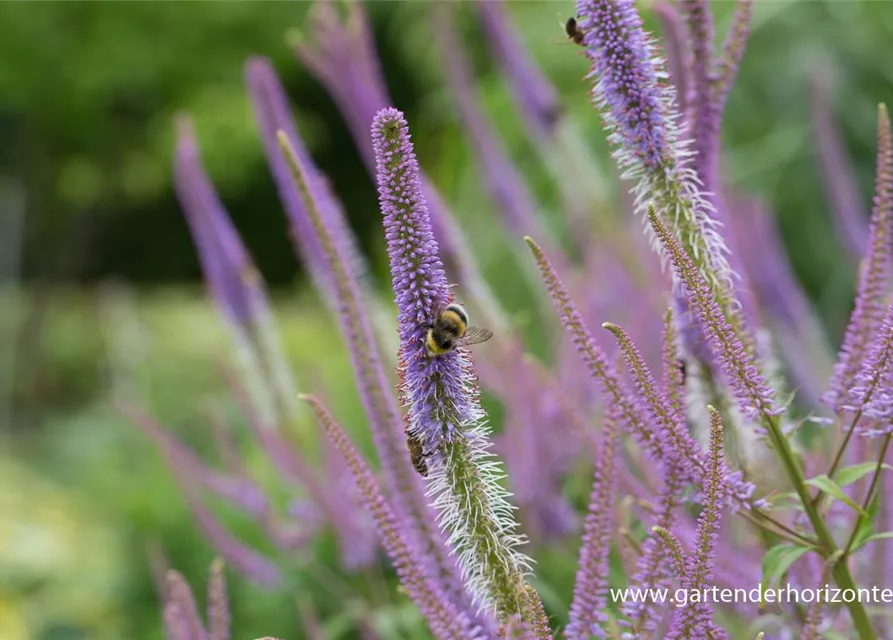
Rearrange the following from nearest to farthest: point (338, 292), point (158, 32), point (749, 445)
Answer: point (338, 292) → point (749, 445) → point (158, 32)

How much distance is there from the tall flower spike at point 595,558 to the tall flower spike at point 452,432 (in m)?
0.06

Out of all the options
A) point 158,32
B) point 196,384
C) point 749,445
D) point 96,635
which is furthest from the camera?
point 158,32

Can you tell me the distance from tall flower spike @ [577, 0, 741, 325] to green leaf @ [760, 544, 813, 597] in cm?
21

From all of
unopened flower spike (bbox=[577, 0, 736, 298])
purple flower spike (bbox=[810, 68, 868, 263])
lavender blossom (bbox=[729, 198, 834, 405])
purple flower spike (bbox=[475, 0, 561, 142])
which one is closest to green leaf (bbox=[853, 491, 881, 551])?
unopened flower spike (bbox=[577, 0, 736, 298])

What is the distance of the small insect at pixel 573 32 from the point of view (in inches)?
36.2

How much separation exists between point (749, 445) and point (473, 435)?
0.46 meters

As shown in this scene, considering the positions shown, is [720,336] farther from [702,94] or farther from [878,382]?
[702,94]

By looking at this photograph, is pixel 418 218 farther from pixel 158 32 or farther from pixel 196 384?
pixel 158 32

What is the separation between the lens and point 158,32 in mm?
9906

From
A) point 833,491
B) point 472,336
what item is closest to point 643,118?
point 472,336

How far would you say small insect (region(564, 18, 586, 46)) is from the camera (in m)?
0.92

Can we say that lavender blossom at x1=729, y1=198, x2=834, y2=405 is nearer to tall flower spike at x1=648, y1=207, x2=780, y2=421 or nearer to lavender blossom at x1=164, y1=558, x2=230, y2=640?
tall flower spike at x1=648, y1=207, x2=780, y2=421

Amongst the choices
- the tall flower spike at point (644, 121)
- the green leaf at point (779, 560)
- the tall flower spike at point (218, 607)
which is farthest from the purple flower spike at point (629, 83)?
the tall flower spike at point (218, 607)

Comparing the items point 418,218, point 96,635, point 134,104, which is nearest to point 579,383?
point 418,218
